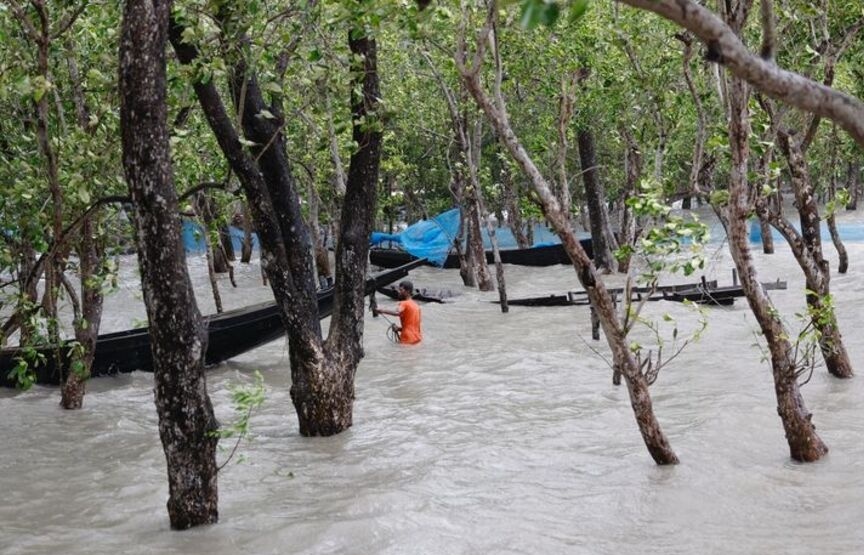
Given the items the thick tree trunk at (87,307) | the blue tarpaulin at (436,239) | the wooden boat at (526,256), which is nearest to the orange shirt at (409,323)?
the thick tree trunk at (87,307)

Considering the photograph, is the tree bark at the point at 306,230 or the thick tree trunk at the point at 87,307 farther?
the thick tree trunk at the point at 87,307

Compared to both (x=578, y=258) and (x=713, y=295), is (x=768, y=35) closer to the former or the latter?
(x=578, y=258)

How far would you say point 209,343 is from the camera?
40.3 feet

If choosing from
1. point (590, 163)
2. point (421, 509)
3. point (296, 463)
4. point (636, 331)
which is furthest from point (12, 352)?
point (590, 163)

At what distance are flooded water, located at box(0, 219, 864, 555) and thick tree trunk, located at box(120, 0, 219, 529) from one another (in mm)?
835

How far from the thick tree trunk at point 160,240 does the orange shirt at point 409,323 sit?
27.6 feet

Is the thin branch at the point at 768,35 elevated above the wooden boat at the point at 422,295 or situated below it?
above

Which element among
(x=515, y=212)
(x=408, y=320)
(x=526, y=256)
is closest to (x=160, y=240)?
(x=408, y=320)

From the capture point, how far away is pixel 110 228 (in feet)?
31.4

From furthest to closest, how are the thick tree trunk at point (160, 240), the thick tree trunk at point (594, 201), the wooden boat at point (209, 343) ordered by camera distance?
1. the thick tree trunk at point (594, 201)
2. the wooden boat at point (209, 343)
3. the thick tree trunk at point (160, 240)

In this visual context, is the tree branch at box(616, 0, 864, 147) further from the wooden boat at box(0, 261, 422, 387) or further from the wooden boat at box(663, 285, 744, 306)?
the wooden boat at box(663, 285, 744, 306)

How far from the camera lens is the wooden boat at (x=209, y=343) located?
1097 centimetres

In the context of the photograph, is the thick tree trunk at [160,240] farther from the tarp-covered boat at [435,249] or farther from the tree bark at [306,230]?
the tarp-covered boat at [435,249]

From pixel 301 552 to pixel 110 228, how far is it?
5.03 meters
